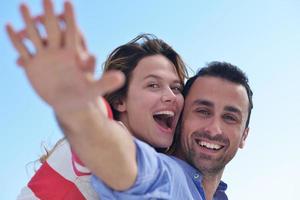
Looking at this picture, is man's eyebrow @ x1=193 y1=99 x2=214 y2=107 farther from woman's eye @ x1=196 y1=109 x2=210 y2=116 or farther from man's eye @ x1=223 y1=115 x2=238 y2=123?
man's eye @ x1=223 y1=115 x2=238 y2=123

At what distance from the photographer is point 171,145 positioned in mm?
4559

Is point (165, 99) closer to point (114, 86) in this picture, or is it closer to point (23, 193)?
A: point (23, 193)

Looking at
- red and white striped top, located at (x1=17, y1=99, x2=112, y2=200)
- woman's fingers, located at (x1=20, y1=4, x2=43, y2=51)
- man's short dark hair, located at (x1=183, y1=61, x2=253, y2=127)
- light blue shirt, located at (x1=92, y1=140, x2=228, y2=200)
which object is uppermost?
woman's fingers, located at (x1=20, y1=4, x2=43, y2=51)

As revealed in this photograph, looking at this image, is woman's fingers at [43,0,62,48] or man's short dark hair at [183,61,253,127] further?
man's short dark hair at [183,61,253,127]

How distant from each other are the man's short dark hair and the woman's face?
0.94 feet

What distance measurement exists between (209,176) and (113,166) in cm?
194

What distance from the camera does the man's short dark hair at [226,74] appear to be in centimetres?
461

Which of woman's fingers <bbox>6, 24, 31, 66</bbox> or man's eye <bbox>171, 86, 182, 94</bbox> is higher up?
woman's fingers <bbox>6, 24, 31, 66</bbox>

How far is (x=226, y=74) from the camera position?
15.2 ft

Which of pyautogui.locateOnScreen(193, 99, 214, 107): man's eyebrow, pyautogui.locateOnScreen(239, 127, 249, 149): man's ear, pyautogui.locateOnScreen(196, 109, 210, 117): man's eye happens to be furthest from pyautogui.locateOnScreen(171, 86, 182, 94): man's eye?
pyautogui.locateOnScreen(239, 127, 249, 149): man's ear

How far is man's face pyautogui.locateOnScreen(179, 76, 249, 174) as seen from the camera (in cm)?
418

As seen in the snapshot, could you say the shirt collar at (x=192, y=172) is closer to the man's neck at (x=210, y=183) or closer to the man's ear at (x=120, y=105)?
the man's neck at (x=210, y=183)

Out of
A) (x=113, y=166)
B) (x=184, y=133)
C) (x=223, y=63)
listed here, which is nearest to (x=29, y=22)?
(x=113, y=166)

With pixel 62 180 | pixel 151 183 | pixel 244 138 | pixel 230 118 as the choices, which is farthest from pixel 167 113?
pixel 151 183
